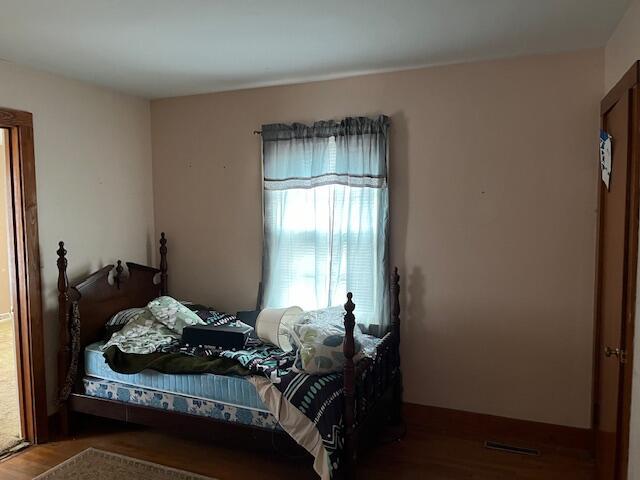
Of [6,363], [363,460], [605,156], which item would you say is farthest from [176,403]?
[6,363]

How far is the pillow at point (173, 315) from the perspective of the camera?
3404 millimetres

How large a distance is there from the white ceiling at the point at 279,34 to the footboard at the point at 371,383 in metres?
1.36

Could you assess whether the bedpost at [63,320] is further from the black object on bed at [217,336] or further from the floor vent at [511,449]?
the floor vent at [511,449]

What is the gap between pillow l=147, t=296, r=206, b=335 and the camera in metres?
3.40

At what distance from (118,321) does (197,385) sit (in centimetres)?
98

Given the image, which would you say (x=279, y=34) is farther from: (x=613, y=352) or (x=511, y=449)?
(x=511, y=449)

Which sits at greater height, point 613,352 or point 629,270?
point 629,270

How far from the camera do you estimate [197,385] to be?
9.44 ft

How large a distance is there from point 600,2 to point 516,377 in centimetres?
212

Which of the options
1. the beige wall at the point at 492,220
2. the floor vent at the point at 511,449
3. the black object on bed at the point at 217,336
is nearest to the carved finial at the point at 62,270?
the black object on bed at the point at 217,336

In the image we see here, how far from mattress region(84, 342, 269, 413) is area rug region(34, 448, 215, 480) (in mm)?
432

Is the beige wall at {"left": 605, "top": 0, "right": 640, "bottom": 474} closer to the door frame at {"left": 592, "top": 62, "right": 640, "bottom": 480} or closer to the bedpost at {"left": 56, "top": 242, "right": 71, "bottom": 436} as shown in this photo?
the door frame at {"left": 592, "top": 62, "right": 640, "bottom": 480}

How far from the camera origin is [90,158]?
3574 millimetres

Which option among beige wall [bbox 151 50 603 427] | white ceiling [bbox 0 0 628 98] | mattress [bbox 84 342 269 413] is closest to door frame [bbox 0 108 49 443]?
mattress [bbox 84 342 269 413]
